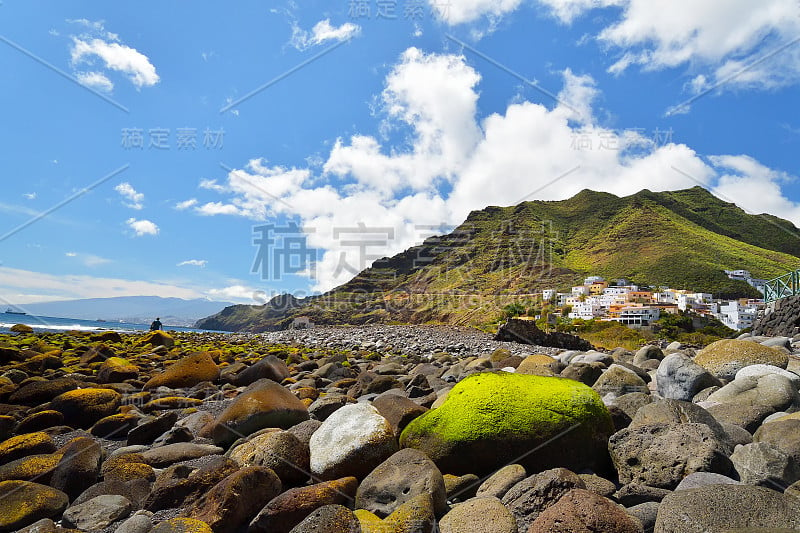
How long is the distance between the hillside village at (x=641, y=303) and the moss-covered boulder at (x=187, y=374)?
62543 millimetres

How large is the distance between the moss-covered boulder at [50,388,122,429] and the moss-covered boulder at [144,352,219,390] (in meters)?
2.26

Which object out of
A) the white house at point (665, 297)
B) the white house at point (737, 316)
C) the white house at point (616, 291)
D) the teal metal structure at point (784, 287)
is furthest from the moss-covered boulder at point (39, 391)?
the white house at point (665, 297)

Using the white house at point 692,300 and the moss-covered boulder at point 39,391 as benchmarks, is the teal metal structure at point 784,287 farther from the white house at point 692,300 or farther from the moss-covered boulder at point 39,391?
the white house at point 692,300

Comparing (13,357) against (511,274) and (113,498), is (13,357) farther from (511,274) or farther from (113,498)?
(511,274)

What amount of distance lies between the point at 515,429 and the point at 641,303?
273 ft

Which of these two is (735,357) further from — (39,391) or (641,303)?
(641,303)

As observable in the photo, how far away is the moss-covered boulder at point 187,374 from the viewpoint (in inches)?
410

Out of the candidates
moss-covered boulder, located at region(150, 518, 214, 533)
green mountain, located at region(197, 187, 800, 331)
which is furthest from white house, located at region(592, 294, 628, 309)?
moss-covered boulder, located at region(150, 518, 214, 533)

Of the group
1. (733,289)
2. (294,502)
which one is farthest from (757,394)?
(733,289)

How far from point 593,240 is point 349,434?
449 feet

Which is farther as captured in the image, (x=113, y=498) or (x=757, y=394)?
(x=757, y=394)

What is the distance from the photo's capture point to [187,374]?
11.1 metres

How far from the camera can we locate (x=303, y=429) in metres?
5.38

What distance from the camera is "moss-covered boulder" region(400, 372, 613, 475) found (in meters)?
4.33
